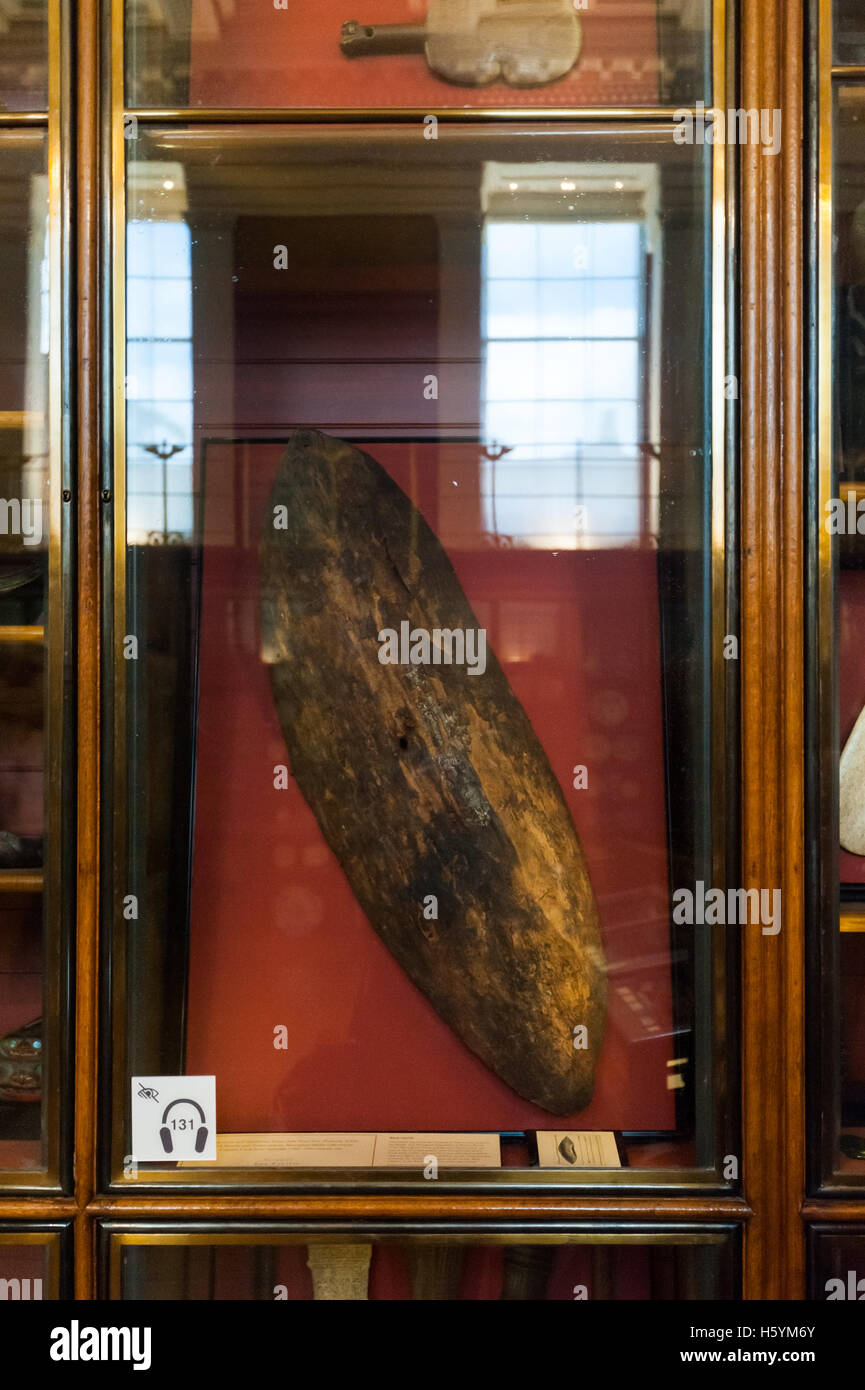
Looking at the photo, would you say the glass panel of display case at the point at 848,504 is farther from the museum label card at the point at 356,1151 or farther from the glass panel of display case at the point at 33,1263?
the glass panel of display case at the point at 33,1263

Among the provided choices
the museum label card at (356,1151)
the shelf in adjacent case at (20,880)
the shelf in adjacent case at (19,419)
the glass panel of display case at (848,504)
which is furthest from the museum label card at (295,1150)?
the shelf in adjacent case at (19,419)

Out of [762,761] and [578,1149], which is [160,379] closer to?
[762,761]

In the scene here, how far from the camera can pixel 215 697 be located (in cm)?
184

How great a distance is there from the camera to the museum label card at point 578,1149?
1.69 meters

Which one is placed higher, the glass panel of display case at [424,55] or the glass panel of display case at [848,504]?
the glass panel of display case at [424,55]

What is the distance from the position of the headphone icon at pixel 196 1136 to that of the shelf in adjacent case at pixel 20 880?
1.40 ft

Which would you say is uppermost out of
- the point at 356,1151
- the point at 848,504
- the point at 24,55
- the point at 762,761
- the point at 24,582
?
the point at 24,55

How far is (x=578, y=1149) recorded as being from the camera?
5.66 feet

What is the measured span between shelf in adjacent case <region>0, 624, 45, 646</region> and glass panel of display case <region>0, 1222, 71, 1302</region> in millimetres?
953

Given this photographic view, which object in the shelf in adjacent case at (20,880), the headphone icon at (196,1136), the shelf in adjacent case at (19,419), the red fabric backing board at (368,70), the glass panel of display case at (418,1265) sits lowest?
the glass panel of display case at (418,1265)

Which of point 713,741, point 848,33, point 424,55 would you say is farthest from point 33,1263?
point 848,33

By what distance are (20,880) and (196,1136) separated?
0.52 metres

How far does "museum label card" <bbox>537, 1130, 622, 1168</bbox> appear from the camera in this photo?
169 cm
